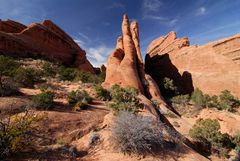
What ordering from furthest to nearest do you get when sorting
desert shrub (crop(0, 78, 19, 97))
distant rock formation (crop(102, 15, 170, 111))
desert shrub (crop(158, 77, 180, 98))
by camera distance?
desert shrub (crop(158, 77, 180, 98))
distant rock formation (crop(102, 15, 170, 111))
desert shrub (crop(0, 78, 19, 97))

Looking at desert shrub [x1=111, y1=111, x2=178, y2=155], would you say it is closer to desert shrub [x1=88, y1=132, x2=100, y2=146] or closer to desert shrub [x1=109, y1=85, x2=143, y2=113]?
desert shrub [x1=88, y1=132, x2=100, y2=146]

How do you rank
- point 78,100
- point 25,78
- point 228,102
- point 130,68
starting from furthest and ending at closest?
point 130,68
point 228,102
point 25,78
point 78,100

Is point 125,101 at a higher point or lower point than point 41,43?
Answer: lower

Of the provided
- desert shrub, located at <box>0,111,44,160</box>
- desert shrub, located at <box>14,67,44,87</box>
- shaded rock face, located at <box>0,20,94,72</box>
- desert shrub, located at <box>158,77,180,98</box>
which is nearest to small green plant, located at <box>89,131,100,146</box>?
desert shrub, located at <box>0,111,44,160</box>

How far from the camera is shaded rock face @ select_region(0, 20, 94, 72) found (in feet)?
106

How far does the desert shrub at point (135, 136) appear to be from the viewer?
22.3 feet

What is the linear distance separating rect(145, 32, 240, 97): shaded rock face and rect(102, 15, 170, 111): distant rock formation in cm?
1060

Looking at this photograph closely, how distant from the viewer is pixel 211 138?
39.4 feet

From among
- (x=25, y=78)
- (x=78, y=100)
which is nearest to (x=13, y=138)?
(x=78, y=100)

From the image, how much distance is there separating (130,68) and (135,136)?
60.7 ft

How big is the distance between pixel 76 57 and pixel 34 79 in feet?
97.0

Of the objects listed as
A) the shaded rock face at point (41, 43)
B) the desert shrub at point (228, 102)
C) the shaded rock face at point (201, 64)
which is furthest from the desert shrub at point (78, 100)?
the shaded rock face at point (41, 43)

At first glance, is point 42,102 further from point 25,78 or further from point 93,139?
point 25,78

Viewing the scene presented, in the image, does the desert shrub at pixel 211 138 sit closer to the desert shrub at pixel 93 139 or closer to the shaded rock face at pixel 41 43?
the desert shrub at pixel 93 139
